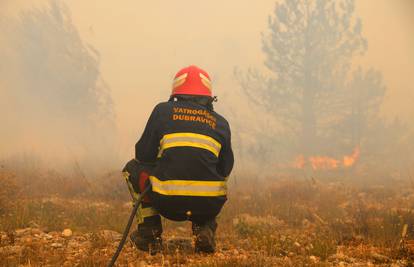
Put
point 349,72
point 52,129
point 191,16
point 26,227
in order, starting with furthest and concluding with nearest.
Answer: point 191,16, point 52,129, point 349,72, point 26,227

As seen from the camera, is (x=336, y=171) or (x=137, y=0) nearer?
(x=336, y=171)

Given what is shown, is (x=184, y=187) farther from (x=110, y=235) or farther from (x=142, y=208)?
(x=110, y=235)

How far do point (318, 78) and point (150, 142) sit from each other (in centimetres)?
1895

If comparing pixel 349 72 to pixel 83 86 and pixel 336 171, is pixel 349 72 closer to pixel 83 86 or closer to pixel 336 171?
pixel 336 171

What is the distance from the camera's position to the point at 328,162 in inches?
763

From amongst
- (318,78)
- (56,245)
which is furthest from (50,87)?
(56,245)

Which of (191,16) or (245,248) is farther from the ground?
(191,16)

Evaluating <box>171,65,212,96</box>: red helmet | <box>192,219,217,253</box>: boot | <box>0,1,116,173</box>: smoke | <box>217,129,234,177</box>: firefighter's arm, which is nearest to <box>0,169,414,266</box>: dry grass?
<box>192,219,217,253</box>: boot

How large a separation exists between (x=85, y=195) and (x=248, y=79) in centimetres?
1469

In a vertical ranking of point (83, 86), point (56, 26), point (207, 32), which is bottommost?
point (83, 86)

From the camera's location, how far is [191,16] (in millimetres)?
109250

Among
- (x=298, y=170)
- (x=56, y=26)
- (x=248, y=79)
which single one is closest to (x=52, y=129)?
(x=56, y=26)

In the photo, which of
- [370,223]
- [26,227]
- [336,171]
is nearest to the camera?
[26,227]

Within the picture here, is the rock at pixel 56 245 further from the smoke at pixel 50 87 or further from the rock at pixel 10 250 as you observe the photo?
the smoke at pixel 50 87
